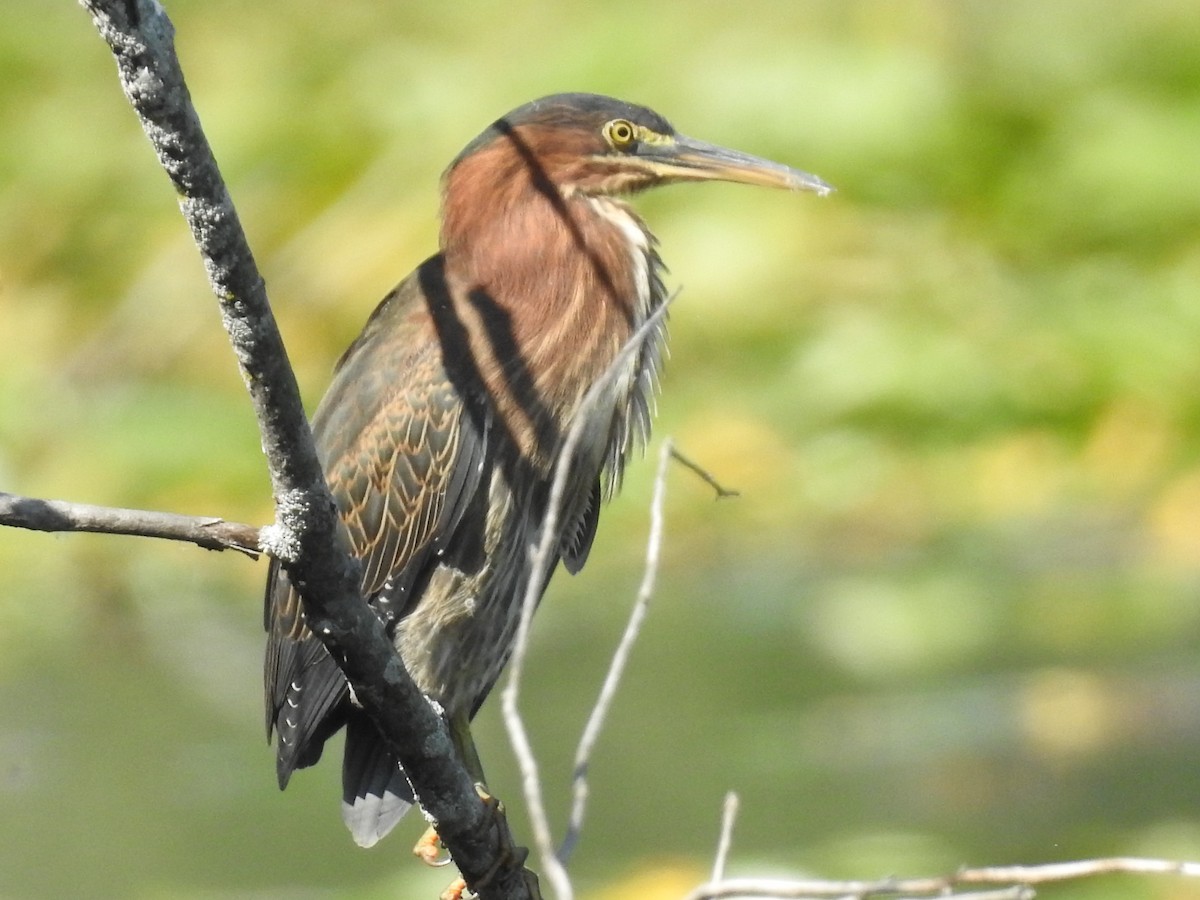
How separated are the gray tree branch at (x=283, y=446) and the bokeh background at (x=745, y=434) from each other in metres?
1.61

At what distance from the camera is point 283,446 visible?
5.52 feet

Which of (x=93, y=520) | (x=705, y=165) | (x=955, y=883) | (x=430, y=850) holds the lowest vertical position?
(x=430, y=850)

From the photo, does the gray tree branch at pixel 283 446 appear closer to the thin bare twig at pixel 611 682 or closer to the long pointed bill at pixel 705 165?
the thin bare twig at pixel 611 682

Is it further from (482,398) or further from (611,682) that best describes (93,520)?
(482,398)

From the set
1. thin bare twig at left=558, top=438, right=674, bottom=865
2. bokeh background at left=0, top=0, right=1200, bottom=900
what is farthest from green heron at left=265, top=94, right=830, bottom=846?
bokeh background at left=0, top=0, right=1200, bottom=900

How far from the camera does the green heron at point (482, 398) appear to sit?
2.58 meters

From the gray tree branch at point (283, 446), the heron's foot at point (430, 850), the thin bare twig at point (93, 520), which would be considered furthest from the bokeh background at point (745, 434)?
the thin bare twig at point (93, 520)

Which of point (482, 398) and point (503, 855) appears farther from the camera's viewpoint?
point (482, 398)

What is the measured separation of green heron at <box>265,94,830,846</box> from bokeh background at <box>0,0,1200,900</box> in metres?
1.05

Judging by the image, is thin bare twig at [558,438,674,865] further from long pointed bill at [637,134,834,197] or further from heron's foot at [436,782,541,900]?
long pointed bill at [637,134,834,197]

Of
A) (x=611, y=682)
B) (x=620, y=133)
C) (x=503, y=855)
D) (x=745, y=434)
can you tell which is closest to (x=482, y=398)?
(x=620, y=133)

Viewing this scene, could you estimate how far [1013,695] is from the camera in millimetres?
4543

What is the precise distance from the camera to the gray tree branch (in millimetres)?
1445

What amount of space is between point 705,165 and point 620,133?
12cm
